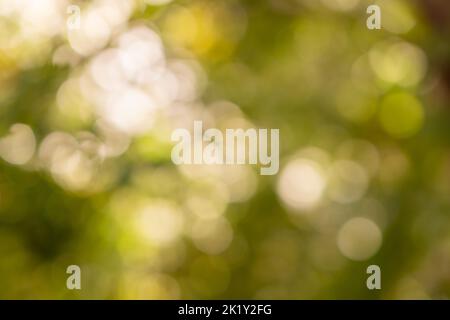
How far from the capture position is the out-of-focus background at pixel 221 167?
188 cm

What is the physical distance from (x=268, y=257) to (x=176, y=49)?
0.52 metres

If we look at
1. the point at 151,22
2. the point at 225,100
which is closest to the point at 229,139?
the point at 225,100

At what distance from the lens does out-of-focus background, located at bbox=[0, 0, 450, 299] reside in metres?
1.88

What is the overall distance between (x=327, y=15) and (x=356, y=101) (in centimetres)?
24

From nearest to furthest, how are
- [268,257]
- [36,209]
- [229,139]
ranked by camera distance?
[229,139] < [36,209] < [268,257]

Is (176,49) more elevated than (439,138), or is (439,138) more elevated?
(176,49)

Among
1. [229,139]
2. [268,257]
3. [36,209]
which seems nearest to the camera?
[229,139]

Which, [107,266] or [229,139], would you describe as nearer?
[229,139]

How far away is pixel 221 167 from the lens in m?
1.83

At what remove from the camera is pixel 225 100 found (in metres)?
2.01
